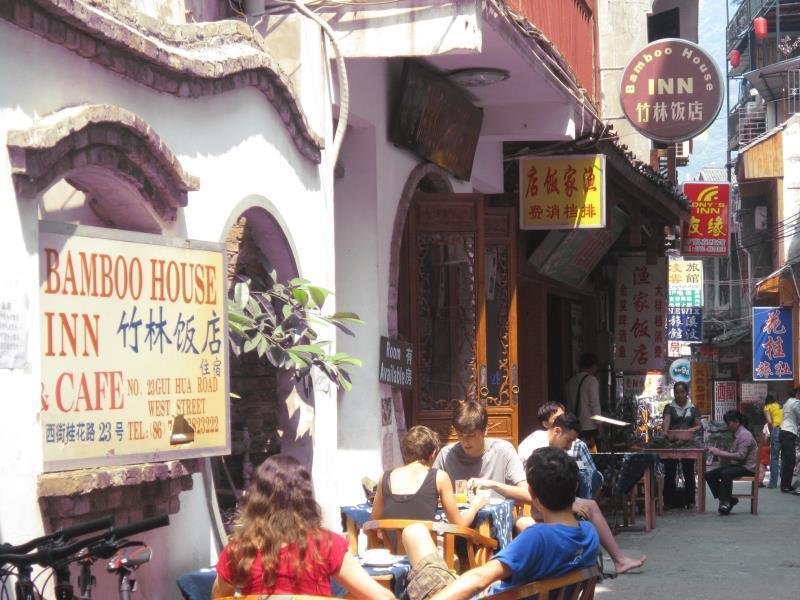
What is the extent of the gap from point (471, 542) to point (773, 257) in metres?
37.6

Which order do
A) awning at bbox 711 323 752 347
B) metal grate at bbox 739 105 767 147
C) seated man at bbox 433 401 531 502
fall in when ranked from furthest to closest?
metal grate at bbox 739 105 767 147
awning at bbox 711 323 752 347
seated man at bbox 433 401 531 502

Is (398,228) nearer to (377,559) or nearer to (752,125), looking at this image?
(377,559)

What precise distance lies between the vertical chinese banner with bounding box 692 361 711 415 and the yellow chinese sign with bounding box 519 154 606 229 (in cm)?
3614

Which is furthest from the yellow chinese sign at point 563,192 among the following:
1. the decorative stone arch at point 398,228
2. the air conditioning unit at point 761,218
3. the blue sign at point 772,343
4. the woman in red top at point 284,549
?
the air conditioning unit at point 761,218

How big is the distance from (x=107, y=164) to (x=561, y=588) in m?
2.67

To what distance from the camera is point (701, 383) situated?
50531mm

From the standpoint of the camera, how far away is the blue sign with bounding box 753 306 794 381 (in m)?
36.1

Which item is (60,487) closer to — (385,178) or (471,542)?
(471,542)

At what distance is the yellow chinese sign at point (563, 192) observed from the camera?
1477cm

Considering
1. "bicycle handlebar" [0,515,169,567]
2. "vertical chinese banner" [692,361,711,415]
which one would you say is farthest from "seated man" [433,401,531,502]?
"vertical chinese banner" [692,361,711,415]

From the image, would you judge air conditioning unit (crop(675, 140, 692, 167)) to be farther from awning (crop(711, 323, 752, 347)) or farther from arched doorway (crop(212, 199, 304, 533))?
arched doorway (crop(212, 199, 304, 533))

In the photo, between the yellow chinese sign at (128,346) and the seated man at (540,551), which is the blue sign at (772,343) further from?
the seated man at (540,551)

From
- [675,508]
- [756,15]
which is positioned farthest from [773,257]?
[675,508]

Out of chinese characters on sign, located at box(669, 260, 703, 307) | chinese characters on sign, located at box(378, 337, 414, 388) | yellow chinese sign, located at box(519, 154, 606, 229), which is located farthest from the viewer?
chinese characters on sign, located at box(669, 260, 703, 307)
